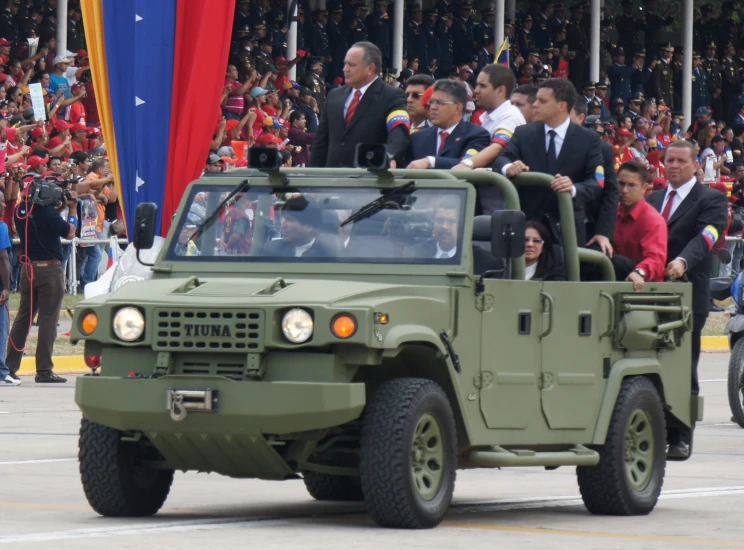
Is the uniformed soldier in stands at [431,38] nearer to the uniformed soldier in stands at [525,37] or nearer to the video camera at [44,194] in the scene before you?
the uniformed soldier in stands at [525,37]

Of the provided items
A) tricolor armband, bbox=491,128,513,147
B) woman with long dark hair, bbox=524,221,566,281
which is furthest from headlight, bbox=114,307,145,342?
tricolor armband, bbox=491,128,513,147

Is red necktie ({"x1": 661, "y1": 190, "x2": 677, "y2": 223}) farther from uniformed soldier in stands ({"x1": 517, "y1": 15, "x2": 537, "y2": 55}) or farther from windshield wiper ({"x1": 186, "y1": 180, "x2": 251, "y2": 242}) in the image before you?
uniformed soldier in stands ({"x1": 517, "y1": 15, "x2": 537, "y2": 55})

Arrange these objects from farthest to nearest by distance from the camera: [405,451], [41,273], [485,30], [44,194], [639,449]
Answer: [485,30]
[41,273]
[44,194]
[639,449]
[405,451]

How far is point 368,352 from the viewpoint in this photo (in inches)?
332

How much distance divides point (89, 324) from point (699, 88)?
3461 cm

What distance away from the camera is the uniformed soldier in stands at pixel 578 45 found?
131 feet

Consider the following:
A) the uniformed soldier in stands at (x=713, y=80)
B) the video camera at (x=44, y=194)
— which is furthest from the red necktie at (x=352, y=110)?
the uniformed soldier in stands at (x=713, y=80)

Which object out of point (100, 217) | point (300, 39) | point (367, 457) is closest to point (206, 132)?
point (367, 457)

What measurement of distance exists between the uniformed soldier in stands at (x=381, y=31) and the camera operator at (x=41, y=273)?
1688 cm

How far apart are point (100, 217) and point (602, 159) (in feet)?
47.1

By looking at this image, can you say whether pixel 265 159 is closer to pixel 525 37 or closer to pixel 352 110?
pixel 352 110

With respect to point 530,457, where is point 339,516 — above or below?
below

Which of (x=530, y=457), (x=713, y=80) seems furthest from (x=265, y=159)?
(x=713, y=80)

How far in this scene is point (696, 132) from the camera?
40.1 meters
